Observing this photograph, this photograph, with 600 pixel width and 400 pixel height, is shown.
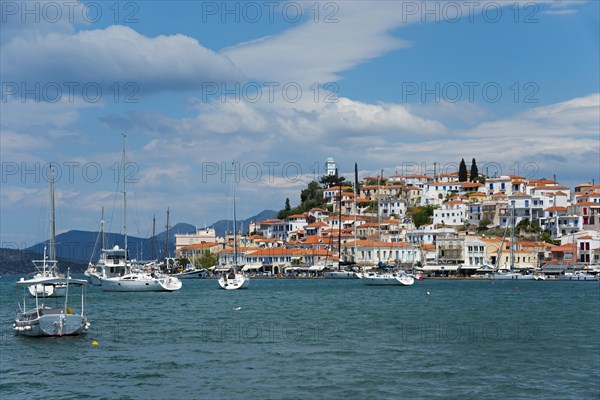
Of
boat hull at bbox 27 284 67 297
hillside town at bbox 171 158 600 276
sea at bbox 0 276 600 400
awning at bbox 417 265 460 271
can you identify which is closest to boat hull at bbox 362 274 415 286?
hillside town at bbox 171 158 600 276

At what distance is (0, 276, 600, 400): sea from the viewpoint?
2319 centimetres

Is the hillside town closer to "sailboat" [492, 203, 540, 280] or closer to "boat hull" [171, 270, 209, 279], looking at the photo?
"sailboat" [492, 203, 540, 280]

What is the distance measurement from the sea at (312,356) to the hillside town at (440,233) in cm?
7056

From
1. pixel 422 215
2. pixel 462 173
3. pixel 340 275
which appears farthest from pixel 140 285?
pixel 462 173

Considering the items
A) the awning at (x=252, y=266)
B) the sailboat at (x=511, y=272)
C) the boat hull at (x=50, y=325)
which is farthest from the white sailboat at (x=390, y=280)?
the boat hull at (x=50, y=325)

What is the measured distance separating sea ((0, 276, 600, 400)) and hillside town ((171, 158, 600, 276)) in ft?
232

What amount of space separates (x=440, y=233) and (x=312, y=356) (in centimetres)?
10294

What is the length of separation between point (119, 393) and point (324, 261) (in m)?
107

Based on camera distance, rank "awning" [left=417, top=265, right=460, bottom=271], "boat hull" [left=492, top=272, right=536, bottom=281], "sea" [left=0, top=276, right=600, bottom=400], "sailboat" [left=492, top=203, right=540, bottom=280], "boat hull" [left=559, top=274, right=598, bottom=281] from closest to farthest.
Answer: "sea" [left=0, top=276, right=600, bottom=400]
"boat hull" [left=559, top=274, right=598, bottom=281]
"boat hull" [left=492, top=272, right=536, bottom=281]
"sailboat" [left=492, top=203, right=540, bottom=280]
"awning" [left=417, top=265, right=460, bottom=271]

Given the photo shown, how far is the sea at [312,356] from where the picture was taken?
23188 millimetres

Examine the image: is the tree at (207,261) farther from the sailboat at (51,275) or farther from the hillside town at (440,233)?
the sailboat at (51,275)

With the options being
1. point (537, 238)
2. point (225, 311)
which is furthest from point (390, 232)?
point (225, 311)

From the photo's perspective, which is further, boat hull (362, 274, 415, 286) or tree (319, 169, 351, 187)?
tree (319, 169, 351, 187)

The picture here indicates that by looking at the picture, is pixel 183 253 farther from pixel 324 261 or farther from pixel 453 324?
pixel 453 324
